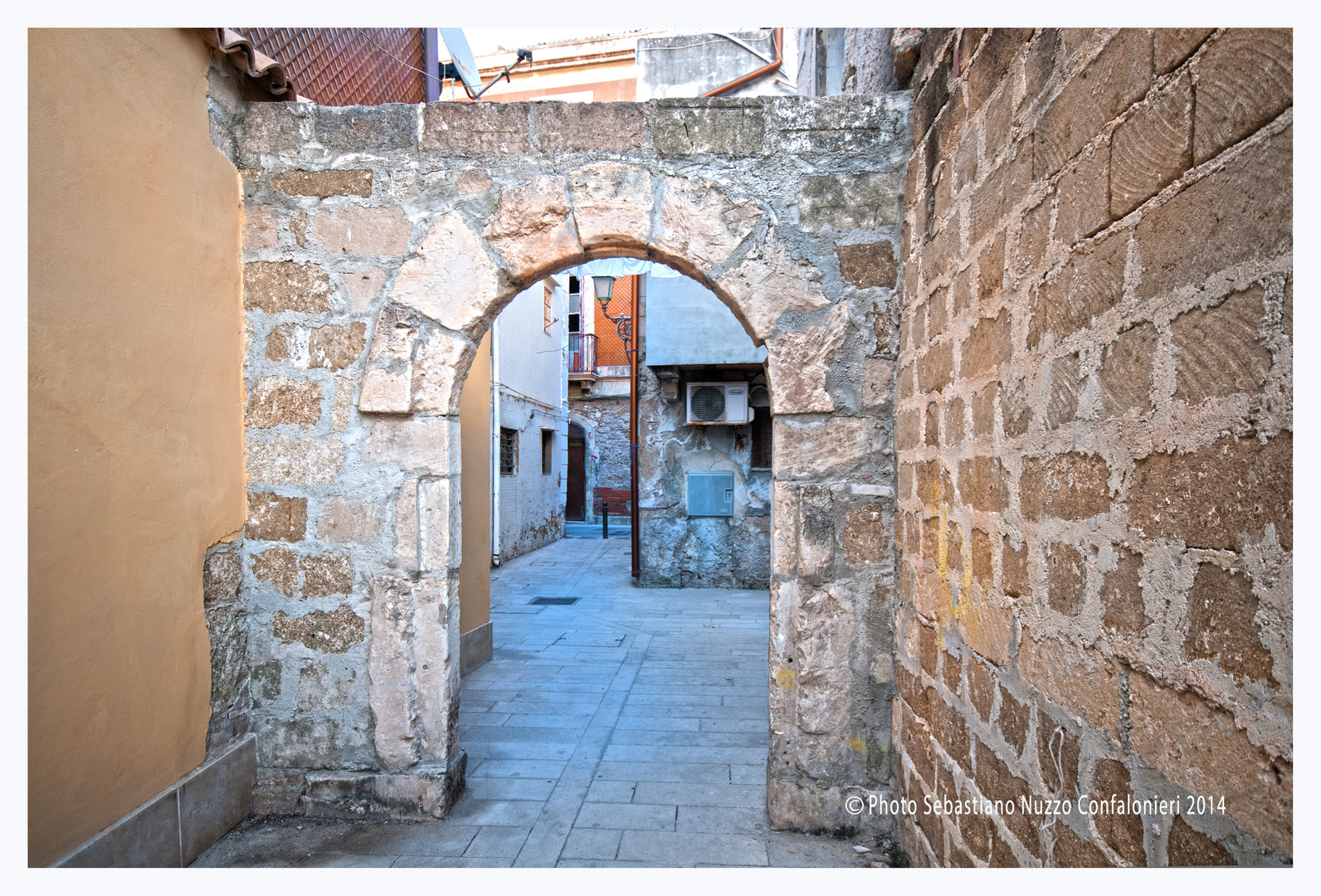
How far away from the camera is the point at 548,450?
1200cm

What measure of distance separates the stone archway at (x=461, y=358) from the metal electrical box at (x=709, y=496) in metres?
4.81

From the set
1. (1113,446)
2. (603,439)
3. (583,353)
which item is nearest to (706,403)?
(1113,446)

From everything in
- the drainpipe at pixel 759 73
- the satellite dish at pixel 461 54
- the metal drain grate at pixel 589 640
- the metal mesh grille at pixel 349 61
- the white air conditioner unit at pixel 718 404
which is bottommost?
the metal drain grate at pixel 589 640

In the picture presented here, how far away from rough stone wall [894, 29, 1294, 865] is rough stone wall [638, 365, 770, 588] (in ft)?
17.1

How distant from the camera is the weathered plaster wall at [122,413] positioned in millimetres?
1688

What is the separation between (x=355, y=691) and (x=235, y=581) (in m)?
0.59

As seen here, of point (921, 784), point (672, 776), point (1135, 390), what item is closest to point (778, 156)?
point (1135, 390)

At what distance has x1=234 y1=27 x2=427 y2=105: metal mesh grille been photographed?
2848 mm

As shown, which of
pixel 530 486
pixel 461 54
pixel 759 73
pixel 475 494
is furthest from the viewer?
pixel 530 486

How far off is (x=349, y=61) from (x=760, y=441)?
16.9 ft

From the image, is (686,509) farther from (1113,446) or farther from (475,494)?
(1113,446)

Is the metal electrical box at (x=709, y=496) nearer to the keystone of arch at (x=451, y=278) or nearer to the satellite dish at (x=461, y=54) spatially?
the satellite dish at (x=461, y=54)

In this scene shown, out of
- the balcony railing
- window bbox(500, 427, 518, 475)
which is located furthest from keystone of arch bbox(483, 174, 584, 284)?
the balcony railing

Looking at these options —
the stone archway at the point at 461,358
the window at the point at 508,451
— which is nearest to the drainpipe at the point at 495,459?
the window at the point at 508,451
